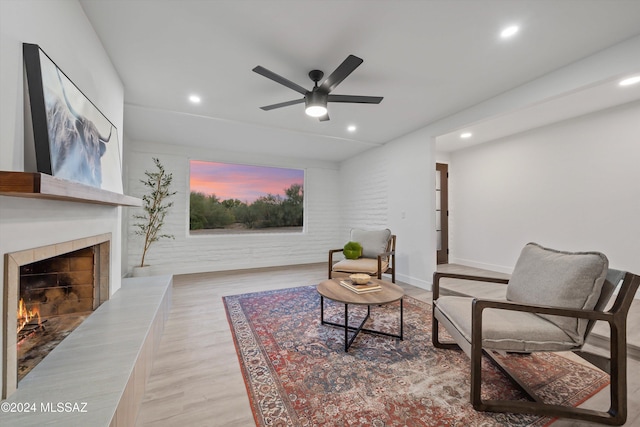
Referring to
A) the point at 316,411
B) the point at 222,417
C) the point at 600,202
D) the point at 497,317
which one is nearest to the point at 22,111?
the point at 222,417

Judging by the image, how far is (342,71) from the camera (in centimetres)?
194

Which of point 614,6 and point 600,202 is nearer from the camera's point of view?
point 614,6

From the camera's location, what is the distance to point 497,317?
64.9 inches

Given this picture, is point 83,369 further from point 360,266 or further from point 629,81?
point 629,81

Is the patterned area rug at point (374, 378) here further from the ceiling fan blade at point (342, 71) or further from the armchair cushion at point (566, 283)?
the ceiling fan blade at point (342, 71)

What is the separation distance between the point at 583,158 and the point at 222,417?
17.1 ft

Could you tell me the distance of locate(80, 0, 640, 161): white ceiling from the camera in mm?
1711

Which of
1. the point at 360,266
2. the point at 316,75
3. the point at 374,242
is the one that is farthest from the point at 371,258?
the point at 316,75

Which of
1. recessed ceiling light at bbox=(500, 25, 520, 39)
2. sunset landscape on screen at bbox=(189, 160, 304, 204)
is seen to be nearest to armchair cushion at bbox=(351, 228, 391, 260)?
sunset landscape on screen at bbox=(189, 160, 304, 204)

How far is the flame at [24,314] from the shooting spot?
146 centimetres

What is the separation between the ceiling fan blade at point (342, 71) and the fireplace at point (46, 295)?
2067 millimetres

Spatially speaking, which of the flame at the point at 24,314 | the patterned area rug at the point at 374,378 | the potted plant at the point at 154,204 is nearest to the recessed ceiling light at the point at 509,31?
the patterned area rug at the point at 374,378

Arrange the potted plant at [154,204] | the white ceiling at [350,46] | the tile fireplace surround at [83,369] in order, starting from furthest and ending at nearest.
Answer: the potted plant at [154,204], the white ceiling at [350,46], the tile fireplace surround at [83,369]

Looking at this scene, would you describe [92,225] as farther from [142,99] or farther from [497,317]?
[497,317]
